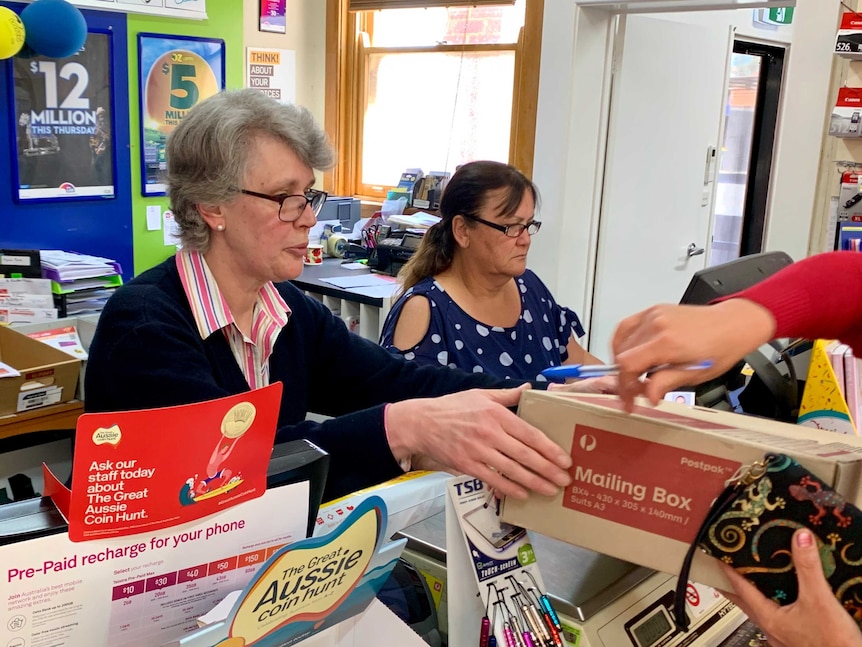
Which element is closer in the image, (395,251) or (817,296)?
(817,296)

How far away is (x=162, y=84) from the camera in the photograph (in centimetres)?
396

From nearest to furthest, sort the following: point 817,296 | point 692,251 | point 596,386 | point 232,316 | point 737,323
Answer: point 737,323 < point 817,296 < point 596,386 < point 232,316 < point 692,251

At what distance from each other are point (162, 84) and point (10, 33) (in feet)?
2.87

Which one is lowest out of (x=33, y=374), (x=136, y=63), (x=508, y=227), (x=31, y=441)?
(x=31, y=441)

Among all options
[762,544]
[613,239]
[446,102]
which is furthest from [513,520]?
[446,102]

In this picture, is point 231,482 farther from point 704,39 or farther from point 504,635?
point 704,39

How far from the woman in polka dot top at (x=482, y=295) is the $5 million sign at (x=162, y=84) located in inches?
77.4

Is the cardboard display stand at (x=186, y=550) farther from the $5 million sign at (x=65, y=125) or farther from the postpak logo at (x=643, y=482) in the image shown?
the $5 million sign at (x=65, y=125)

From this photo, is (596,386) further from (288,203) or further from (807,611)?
(288,203)

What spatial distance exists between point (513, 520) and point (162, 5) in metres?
3.74

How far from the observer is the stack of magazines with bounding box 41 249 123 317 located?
336 centimetres

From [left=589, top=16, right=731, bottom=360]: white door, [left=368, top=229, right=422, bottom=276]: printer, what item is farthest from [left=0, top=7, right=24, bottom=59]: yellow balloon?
[left=589, top=16, right=731, bottom=360]: white door

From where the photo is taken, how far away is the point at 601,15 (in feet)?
10.9

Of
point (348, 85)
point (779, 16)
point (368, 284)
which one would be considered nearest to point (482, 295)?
point (368, 284)
